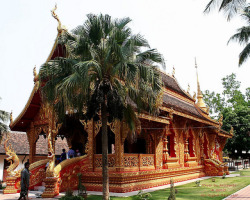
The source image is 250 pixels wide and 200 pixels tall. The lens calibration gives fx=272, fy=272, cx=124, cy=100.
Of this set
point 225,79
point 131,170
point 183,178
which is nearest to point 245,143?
point 225,79

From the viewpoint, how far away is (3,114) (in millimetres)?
16953

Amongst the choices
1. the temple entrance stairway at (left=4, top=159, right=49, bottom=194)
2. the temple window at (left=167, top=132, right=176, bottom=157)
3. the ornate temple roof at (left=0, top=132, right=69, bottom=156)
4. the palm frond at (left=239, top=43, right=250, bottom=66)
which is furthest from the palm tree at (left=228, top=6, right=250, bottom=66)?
the ornate temple roof at (left=0, top=132, right=69, bottom=156)

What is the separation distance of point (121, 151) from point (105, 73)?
132 inches

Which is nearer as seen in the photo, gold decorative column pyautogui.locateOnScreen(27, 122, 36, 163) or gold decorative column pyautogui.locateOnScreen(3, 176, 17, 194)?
gold decorative column pyautogui.locateOnScreen(3, 176, 17, 194)

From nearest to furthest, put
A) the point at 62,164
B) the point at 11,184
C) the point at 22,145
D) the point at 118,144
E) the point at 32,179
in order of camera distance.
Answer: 1. the point at 118,144
2. the point at 62,164
3. the point at 11,184
4. the point at 32,179
5. the point at 22,145

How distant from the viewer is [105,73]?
727 centimetres

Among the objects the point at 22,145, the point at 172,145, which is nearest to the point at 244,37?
the point at 172,145

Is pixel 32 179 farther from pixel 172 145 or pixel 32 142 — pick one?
pixel 172 145

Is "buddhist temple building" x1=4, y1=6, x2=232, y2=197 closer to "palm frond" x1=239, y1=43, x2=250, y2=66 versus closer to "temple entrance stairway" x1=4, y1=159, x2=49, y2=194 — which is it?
"temple entrance stairway" x1=4, y1=159, x2=49, y2=194

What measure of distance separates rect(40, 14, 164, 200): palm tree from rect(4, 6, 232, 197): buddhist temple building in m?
0.93

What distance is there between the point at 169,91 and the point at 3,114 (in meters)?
10.3

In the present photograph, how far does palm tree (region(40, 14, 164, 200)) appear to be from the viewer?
687cm

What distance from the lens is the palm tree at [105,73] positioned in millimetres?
6871

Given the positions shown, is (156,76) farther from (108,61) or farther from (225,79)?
(225,79)
